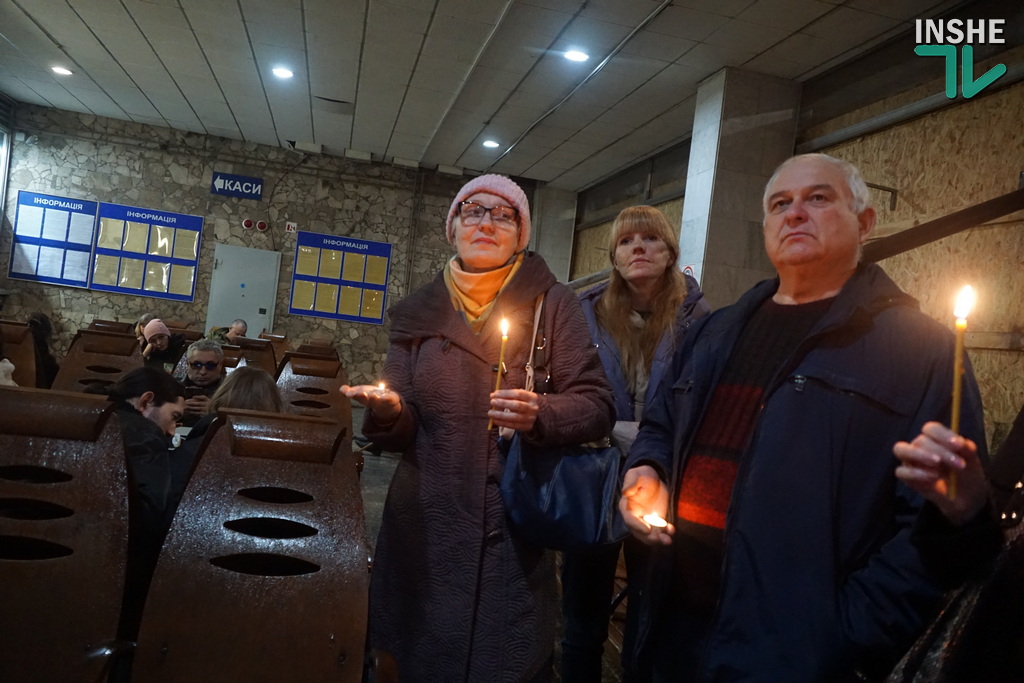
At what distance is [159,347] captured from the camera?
5664mm

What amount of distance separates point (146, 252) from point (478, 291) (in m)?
10.7

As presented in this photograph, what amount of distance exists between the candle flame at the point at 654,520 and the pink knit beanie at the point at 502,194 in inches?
34.1

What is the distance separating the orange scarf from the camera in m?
1.75

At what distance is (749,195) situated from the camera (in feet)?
21.2

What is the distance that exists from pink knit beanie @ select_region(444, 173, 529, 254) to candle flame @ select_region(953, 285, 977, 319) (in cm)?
108

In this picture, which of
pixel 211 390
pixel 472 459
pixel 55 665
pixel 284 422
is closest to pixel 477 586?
pixel 472 459

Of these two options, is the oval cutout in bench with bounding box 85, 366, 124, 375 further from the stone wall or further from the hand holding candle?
the stone wall

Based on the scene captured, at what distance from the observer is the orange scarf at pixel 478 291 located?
5.75ft

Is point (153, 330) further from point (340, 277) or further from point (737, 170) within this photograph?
point (340, 277)

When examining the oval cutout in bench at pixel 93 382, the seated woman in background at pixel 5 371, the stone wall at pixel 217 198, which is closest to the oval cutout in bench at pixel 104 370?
the oval cutout in bench at pixel 93 382

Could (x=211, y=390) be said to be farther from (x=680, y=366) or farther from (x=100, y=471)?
(x=680, y=366)

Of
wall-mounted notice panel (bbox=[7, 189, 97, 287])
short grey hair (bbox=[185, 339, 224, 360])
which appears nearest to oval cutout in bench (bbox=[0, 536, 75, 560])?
short grey hair (bbox=[185, 339, 224, 360])

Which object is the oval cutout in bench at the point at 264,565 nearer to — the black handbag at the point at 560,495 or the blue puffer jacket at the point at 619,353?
the black handbag at the point at 560,495

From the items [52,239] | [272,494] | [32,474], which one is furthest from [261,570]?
[52,239]
